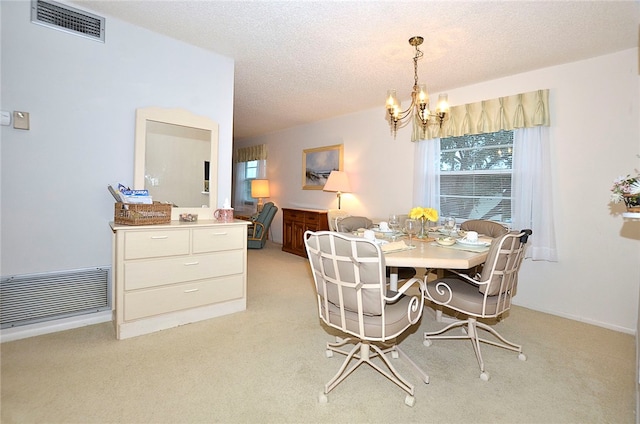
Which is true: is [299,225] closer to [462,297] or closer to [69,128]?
[69,128]

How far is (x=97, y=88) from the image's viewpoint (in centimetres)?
251

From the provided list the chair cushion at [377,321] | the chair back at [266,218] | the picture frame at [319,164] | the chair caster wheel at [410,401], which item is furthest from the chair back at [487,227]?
the chair back at [266,218]

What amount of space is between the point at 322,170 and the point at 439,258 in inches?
162

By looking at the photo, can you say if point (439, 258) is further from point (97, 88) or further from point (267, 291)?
point (97, 88)

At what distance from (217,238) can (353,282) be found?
1.60 metres

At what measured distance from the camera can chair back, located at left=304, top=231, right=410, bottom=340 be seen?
1535 millimetres

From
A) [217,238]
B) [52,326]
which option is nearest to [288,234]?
[217,238]

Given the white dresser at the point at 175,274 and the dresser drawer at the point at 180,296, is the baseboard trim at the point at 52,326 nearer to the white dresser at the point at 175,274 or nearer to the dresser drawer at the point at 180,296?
the white dresser at the point at 175,274

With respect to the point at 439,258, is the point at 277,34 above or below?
above

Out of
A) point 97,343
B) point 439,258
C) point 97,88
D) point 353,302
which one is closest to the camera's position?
point 353,302

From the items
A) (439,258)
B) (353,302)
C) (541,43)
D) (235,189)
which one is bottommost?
(353,302)

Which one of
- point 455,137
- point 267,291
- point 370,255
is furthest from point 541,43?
point 267,291

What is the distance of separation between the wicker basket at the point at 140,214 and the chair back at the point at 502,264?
2.44m

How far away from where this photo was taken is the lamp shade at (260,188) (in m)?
7.04
